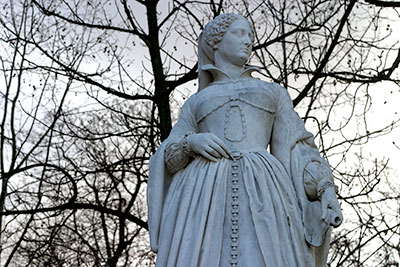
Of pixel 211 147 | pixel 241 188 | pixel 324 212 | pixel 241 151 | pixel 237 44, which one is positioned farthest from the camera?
pixel 237 44

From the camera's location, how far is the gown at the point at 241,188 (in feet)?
17.9

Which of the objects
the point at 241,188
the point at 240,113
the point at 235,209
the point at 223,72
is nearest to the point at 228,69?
the point at 223,72

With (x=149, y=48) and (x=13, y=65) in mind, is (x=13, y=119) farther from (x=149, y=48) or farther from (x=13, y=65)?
(x=149, y=48)

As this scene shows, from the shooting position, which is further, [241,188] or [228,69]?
[228,69]

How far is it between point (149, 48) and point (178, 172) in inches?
216

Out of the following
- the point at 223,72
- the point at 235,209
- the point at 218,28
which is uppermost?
the point at 218,28

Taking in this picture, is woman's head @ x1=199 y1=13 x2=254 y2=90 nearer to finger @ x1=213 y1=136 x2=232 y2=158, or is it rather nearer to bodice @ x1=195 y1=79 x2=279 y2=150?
bodice @ x1=195 y1=79 x2=279 y2=150

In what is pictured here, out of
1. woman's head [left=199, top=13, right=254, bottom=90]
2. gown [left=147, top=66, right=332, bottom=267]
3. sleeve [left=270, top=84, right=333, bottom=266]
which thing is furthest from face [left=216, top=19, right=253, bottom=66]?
sleeve [left=270, top=84, right=333, bottom=266]

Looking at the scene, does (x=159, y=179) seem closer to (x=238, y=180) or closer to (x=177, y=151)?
(x=177, y=151)

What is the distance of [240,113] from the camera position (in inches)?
238

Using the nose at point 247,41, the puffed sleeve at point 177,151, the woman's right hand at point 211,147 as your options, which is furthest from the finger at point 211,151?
the nose at point 247,41

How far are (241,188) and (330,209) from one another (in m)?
0.67

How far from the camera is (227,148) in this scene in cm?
585

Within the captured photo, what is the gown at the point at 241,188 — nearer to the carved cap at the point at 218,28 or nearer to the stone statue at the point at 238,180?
the stone statue at the point at 238,180
